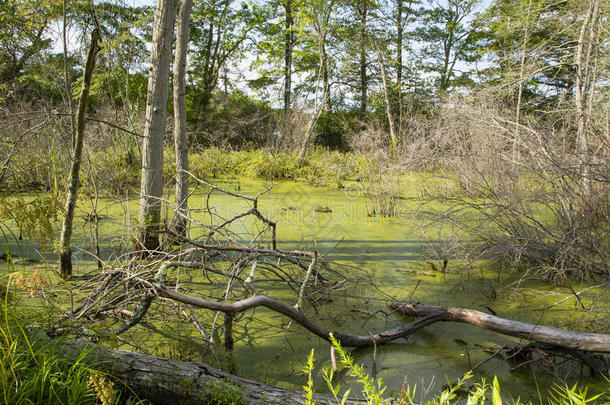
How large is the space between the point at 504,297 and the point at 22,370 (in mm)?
3943

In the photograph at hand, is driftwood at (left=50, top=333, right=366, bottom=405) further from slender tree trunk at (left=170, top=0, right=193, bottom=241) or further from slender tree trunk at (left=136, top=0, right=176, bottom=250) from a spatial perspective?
slender tree trunk at (left=170, top=0, right=193, bottom=241)

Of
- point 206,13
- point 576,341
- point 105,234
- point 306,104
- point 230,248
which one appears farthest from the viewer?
point 206,13

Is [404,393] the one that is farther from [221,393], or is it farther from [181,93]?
[181,93]

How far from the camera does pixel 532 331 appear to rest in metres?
2.64

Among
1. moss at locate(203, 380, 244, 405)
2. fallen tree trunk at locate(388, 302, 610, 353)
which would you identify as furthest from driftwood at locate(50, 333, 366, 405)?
fallen tree trunk at locate(388, 302, 610, 353)

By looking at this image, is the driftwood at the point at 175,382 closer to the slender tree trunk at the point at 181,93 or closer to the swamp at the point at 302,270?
the swamp at the point at 302,270

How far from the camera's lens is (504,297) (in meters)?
3.96

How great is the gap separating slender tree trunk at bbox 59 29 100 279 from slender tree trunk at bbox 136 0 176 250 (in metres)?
0.75

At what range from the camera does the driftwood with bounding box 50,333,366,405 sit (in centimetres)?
196

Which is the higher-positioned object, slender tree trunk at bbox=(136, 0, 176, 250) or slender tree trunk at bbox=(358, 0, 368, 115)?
slender tree trunk at bbox=(358, 0, 368, 115)

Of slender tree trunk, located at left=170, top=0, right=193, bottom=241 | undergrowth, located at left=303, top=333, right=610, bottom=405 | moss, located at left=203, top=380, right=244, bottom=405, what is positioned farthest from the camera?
slender tree trunk, located at left=170, top=0, right=193, bottom=241

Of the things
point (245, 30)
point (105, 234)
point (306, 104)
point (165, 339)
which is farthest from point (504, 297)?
point (245, 30)

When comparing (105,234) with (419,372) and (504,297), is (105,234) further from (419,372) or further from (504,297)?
(504,297)

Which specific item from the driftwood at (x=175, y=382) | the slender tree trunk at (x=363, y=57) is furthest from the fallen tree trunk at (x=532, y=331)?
the slender tree trunk at (x=363, y=57)
